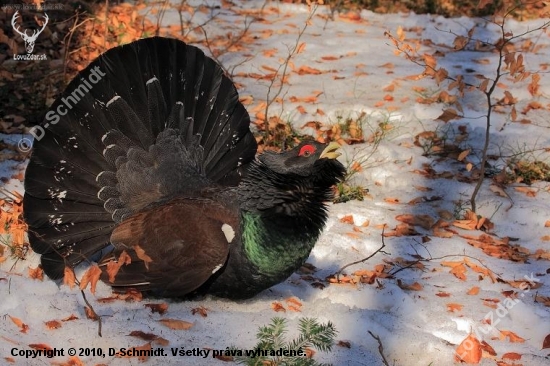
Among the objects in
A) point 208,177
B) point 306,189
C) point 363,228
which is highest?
point 306,189

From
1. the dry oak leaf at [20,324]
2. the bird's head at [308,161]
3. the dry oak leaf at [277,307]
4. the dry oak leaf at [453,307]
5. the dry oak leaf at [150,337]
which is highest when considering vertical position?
the bird's head at [308,161]

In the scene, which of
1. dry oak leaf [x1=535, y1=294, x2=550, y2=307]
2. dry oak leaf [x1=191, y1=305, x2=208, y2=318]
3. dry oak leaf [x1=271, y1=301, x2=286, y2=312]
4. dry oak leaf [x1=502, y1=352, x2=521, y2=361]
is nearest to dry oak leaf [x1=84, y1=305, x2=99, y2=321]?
dry oak leaf [x1=191, y1=305, x2=208, y2=318]

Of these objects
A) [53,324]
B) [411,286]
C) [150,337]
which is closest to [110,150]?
[53,324]

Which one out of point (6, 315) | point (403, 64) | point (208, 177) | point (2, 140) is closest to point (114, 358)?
point (6, 315)

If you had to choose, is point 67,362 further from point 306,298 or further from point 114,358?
point 306,298

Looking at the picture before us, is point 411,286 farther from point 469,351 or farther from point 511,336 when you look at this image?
point 469,351

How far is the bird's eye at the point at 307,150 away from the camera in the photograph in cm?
458

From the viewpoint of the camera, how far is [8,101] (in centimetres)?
773

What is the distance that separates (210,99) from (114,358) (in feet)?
7.36

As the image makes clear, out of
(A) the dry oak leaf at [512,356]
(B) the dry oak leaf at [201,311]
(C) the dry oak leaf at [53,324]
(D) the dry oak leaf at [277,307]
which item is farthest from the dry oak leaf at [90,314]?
(A) the dry oak leaf at [512,356]

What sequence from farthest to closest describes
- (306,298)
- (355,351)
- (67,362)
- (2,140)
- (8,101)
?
(8,101) → (2,140) → (306,298) → (355,351) → (67,362)

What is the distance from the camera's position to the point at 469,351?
4.29m

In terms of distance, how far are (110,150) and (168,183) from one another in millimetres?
481

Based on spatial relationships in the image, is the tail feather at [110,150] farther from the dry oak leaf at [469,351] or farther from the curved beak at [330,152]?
the dry oak leaf at [469,351]
